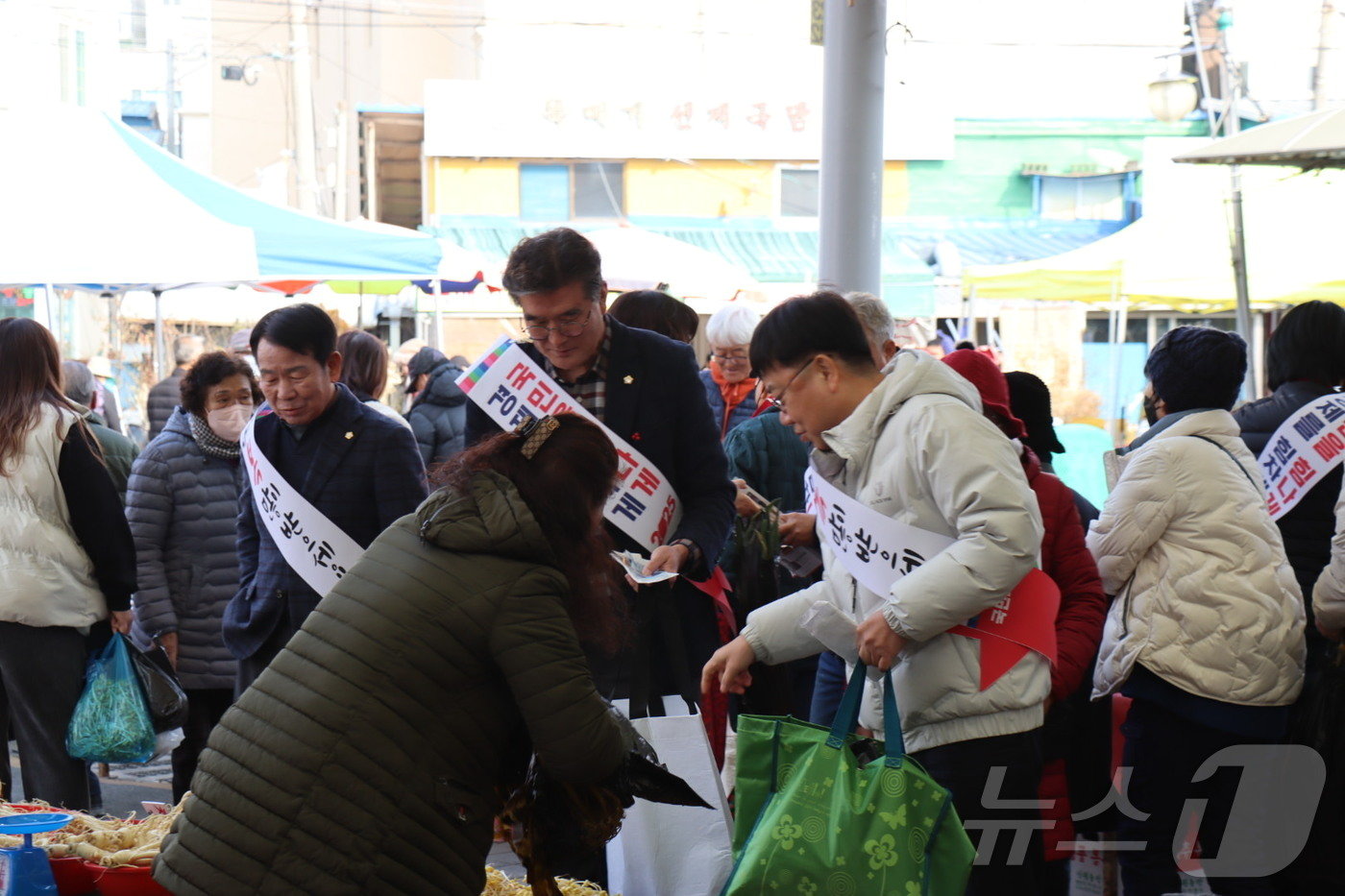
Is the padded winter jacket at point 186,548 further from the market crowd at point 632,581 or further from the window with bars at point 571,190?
the window with bars at point 571,190

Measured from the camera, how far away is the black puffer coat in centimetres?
792

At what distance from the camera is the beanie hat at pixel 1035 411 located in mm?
3971

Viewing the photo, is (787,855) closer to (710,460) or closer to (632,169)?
(710,460)

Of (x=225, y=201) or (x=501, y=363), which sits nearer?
(x=501, y=363)

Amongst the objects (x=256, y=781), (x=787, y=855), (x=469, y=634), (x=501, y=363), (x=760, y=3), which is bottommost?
(x=787, y=855)

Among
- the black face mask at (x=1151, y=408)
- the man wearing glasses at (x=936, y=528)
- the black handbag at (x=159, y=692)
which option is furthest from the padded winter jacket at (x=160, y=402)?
the man wearing glasses at (x=936, y=528)

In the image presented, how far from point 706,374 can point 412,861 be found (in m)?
3.48

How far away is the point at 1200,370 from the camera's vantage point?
3670 millimetres

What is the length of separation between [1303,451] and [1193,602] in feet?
3.55

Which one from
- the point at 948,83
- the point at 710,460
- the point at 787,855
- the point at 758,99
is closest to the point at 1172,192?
the point at 710,460

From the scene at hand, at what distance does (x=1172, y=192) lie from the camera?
33.7 ft

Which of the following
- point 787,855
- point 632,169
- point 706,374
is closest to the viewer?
point 787,855

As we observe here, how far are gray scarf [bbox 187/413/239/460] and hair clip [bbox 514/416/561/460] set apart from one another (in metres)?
2.75

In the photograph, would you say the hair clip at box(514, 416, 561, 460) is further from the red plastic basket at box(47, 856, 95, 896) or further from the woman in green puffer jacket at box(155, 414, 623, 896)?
the red plastic basket at box(47, 856, 95, 896)
